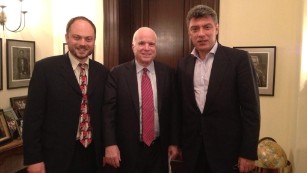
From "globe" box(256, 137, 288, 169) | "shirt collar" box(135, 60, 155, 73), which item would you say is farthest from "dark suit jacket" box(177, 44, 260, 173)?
"globe" box(256, 137, 288, 169)

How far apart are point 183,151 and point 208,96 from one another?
0.42m

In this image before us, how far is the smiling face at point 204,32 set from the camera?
1.73 meters

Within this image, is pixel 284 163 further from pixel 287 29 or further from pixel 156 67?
pixel 156 67

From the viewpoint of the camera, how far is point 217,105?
5.52ft

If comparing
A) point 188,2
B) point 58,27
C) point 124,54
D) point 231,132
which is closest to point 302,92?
point 231,132

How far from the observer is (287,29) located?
2.62 meters

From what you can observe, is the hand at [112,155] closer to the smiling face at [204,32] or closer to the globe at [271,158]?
the smiling face at [204,32]

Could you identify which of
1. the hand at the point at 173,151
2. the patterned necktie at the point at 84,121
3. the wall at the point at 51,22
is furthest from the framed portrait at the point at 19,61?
the hand at the point at 173,151

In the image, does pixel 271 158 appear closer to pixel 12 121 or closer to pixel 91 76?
pixel 91 76

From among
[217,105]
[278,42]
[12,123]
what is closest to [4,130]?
[12,123]

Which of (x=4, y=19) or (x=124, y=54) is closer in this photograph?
(x=4, y=19)

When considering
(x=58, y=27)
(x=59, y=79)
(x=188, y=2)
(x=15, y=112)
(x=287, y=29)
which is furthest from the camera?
(x=58, y=27)

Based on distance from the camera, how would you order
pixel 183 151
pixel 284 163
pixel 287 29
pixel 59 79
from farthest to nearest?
pixel 287 29, pixel 284 163, pixel 183 151, pixel 59 79

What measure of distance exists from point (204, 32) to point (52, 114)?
1029 mm
